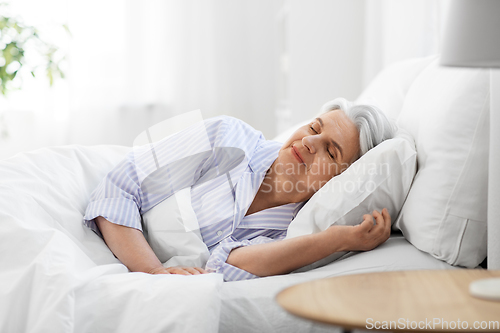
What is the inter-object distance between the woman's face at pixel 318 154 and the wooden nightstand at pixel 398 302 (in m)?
0.57

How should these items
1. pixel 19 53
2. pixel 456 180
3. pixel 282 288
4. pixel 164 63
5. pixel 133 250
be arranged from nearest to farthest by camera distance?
pixel 282 288
pixel 456 180
pixel 133 250
pixel 19 53
pixel 164 63

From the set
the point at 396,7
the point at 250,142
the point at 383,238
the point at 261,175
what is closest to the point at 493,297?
the point at 383,238

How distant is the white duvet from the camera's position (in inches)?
31.8

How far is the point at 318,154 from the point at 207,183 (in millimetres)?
334

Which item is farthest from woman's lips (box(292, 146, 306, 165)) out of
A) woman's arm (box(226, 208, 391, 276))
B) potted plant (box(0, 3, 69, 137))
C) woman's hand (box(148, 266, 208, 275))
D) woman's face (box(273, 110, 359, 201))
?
potted plant (box(0, 3, 69, 137))

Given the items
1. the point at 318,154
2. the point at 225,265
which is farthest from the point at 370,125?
the point at 225,265

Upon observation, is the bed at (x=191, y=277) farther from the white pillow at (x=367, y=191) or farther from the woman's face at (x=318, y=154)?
the woman's face at (x=318, y=154)

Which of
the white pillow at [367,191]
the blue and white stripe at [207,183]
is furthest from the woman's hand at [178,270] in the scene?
the white pillow at [367,191]

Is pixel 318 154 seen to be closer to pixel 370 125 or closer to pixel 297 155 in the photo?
pixel 297 155

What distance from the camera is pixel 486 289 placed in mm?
589

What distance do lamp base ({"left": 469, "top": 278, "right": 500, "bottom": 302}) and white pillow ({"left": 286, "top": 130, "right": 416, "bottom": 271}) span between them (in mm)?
500

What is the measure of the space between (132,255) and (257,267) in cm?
32

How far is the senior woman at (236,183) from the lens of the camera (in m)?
1.11

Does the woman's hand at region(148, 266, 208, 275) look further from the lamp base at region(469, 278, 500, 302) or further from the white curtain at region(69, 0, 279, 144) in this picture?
the white curtain at region(69, 0, 279, 144)
